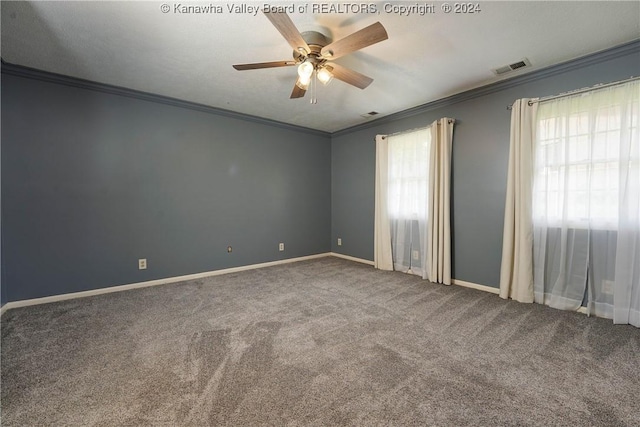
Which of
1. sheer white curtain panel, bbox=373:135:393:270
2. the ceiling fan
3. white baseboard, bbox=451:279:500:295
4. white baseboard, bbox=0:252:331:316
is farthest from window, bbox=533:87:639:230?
white baseboard, bbox=0:252:331:316

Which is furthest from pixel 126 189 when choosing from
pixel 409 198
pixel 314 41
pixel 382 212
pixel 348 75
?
pixel 409 198

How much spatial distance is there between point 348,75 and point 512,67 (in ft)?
5.81

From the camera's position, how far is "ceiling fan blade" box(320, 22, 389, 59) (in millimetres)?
1702

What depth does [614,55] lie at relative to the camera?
2.38 m

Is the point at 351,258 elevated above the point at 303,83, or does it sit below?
below

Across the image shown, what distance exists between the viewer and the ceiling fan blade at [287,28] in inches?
62.2

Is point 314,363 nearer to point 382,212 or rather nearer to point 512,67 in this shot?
point 382,212

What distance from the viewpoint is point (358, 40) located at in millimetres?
1829

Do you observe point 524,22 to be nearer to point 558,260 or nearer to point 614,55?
point 614,55

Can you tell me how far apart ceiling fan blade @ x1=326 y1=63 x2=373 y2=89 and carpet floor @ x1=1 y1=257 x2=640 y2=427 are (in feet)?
7.24

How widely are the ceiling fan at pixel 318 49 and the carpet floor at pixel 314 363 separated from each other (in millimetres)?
2171

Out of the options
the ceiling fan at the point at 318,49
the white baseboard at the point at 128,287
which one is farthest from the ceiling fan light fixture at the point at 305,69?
the white baseboard at the point at 128,287

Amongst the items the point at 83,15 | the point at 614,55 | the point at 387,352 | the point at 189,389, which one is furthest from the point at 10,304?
the point at 614,55

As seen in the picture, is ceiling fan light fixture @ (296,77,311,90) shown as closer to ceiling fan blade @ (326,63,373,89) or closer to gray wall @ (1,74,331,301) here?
ceiling fan blade @ (326,63,373,89)
